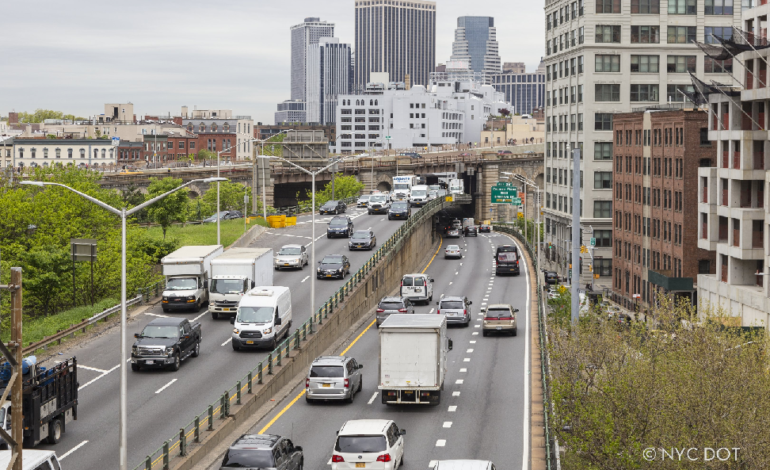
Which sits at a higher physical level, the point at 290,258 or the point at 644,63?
the point at 644,63

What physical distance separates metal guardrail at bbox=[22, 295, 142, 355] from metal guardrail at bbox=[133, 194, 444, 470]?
8880mm

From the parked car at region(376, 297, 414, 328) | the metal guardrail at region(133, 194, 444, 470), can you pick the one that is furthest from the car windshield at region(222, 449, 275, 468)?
the parked car at region(376, 297, 414, 328)

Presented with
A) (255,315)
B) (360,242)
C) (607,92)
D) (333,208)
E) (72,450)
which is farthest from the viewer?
(607,92)

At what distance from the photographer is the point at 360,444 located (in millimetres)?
25859

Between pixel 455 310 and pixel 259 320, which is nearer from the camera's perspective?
pixel 259 320

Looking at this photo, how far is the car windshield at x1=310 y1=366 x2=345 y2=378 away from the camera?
3619 centimetres

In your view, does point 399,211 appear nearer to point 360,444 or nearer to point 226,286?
point 226,286

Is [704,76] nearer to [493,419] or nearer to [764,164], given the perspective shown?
[764,164]

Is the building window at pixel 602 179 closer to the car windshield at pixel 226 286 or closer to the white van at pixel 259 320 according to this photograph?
the car windshield at pixel 226 286

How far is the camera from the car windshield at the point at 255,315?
43.0 meters

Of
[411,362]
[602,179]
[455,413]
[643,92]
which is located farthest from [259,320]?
[643,92]

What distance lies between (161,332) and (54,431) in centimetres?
1047

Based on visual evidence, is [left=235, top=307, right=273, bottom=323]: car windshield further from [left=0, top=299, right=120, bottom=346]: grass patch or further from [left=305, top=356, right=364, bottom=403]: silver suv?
[left=0, top=299, right=120, bottom=346]: grass patch


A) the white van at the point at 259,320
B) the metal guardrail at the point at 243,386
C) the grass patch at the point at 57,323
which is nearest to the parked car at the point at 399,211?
the metal guardrail at the point at 243,386
